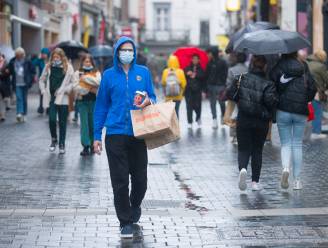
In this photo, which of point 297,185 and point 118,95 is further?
point 297,185

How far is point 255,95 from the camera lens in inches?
484

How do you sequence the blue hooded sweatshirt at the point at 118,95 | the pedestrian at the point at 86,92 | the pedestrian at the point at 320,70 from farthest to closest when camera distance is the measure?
the pedestrian at the point at 320,70 < the pedestrian at the point at 86,92 < the blue hooded sweatshirt at the point at 118,95

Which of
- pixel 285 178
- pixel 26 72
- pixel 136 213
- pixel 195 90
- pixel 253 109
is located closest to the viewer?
pixel 136 213

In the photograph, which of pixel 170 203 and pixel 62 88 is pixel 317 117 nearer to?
pixel 62 88

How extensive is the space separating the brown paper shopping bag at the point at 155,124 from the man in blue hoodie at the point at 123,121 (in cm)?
8

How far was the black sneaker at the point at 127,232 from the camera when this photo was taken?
930 cm

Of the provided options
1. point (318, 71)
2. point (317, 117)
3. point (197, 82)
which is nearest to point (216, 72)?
point (197, 82)

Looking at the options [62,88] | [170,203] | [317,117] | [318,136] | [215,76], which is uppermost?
[62,88]

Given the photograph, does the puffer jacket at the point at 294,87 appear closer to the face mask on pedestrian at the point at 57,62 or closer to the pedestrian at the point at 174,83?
the face mask on pedestrian at the point at 57,62

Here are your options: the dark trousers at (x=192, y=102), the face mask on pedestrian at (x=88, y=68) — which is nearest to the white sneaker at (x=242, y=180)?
the face mask on pedestrian at (x=88, y=68)

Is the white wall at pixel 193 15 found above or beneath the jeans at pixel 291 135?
above

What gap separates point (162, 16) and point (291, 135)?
272 feet

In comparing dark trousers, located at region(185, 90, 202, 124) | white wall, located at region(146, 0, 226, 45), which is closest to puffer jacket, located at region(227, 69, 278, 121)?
dark trousers, located at region(185, 90, 202, 124)

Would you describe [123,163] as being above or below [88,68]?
below
